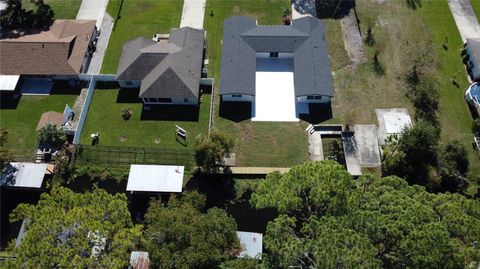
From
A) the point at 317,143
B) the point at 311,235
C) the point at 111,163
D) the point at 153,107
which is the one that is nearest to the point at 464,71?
the point at 317,143

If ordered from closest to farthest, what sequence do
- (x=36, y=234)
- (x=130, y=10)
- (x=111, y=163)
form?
(x=36, y=234)
(x=111, y=163)
(x=130, y=10)

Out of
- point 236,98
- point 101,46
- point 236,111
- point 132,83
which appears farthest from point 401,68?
point 101,46

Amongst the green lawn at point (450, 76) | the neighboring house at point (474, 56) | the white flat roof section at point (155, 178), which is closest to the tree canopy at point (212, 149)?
the white flat roof section at point (155, 178)

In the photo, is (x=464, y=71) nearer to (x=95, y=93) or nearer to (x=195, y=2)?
(x=195, y=2)

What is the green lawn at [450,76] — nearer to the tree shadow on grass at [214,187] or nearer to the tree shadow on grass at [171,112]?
the tree shadow on grass at [214,187]

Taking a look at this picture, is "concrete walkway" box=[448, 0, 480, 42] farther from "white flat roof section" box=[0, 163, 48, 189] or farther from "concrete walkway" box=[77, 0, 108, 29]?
"white flat roof section" box=[0, 163, 48, 189]

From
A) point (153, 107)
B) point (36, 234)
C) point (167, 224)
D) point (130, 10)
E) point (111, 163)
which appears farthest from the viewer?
A: point (130, 10)

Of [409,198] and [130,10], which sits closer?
[409,198]

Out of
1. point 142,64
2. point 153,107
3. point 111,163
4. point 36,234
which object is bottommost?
point 36,234
